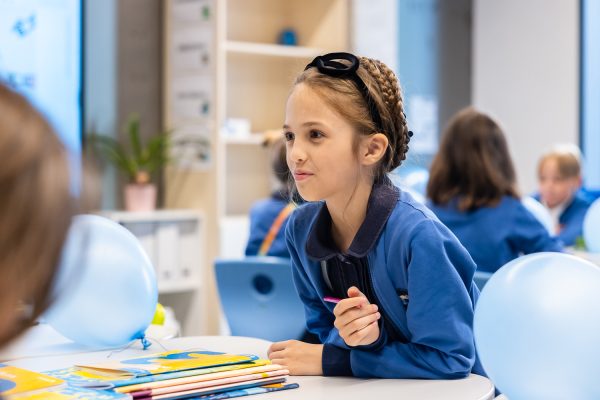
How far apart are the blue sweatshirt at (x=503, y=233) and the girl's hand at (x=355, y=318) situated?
1.74 m

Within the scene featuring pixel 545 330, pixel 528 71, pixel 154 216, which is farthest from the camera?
pixel 528 71

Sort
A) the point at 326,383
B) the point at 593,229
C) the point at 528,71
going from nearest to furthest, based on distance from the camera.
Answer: the point at 326,383 → the point at 593,229 → the point at 528,71

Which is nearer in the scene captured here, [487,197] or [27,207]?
[27,207]

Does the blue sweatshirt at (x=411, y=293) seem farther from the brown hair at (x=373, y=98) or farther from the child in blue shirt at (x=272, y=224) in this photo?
the child in blue shirt at (x=272, y=224)

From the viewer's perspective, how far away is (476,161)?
10.2 ft

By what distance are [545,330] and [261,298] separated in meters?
1.78

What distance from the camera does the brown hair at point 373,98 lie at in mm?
1643

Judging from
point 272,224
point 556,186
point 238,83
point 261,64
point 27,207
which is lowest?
point 272,224

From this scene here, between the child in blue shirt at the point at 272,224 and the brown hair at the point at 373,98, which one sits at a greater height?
the brown hair at the point at 373,98

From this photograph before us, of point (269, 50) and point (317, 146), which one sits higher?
point (269, 50)

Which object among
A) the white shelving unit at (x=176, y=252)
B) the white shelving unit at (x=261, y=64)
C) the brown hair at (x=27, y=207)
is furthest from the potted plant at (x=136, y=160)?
the brown hair at (x=27, y=207)

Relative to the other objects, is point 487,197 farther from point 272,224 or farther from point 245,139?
point 245,139

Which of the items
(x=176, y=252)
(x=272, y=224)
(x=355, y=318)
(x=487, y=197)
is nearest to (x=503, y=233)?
(x=487, y=197)

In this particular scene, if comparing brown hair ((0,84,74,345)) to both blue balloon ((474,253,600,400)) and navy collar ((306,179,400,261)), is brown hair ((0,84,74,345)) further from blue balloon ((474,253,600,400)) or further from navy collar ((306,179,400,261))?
navy collar ((306,179,400,261))
